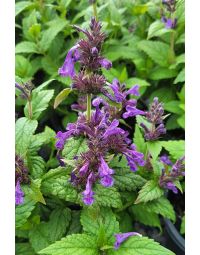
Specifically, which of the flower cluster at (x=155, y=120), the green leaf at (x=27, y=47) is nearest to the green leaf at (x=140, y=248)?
the flower cluster at (x=155, y=120)

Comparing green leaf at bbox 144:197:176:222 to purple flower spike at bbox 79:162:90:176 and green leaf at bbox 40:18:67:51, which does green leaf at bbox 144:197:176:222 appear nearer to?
purple flower spike at bbox 79:162:90:176

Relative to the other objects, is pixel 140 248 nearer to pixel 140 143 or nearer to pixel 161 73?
pixel 140 143

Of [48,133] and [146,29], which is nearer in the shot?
[48,133]

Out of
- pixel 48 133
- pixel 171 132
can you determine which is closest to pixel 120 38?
pixel 171 132

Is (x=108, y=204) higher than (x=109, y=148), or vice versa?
(x=109, y=148)

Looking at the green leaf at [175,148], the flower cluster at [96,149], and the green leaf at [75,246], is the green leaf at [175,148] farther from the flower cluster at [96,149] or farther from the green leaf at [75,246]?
the green leaf at [75,246]
